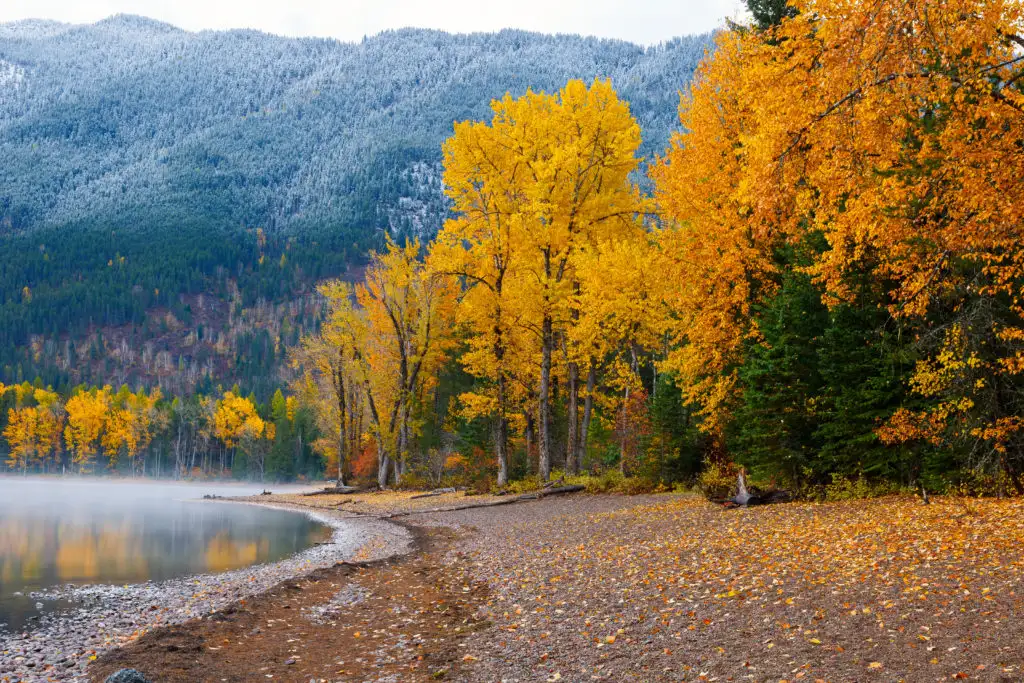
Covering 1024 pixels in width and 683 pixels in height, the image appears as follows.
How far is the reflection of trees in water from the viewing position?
19.3 metres

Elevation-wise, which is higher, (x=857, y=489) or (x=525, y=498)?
(x=857, y=489)

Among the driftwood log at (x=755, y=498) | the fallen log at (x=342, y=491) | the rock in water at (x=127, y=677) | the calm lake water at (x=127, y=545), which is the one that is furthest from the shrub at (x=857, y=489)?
the fallen log at (x=342, y=491)

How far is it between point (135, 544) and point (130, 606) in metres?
13.6

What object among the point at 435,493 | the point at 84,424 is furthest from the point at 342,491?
Answer: the point at 84,424

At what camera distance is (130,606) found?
46.2 ft

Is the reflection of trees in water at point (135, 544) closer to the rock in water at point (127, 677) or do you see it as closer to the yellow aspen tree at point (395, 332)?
the yellow aspen tree at point (395, 332)

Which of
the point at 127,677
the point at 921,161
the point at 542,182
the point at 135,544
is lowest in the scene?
A: the point at 135,544

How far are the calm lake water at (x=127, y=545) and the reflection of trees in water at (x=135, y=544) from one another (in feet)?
0.08

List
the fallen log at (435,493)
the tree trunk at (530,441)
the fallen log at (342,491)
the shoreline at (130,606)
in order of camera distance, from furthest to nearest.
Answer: the fallen log at (342,491), the fallen log at (435,493), the tree trunk at (530,441), the shoreline at (130,606)

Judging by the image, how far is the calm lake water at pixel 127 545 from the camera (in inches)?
711

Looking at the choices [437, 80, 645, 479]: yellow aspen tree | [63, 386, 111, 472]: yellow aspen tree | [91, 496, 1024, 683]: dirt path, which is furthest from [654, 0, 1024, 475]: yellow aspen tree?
[63, 386, 111, 472]: yellow aspen tree

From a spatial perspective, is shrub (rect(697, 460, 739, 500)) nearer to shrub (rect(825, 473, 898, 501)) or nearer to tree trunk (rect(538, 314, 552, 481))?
shrub (rect(825, 473, 898, 501))

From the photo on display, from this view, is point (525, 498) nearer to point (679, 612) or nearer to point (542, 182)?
point (542, 182)

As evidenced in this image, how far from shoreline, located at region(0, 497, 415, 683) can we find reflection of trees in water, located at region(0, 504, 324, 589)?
1637 mm
